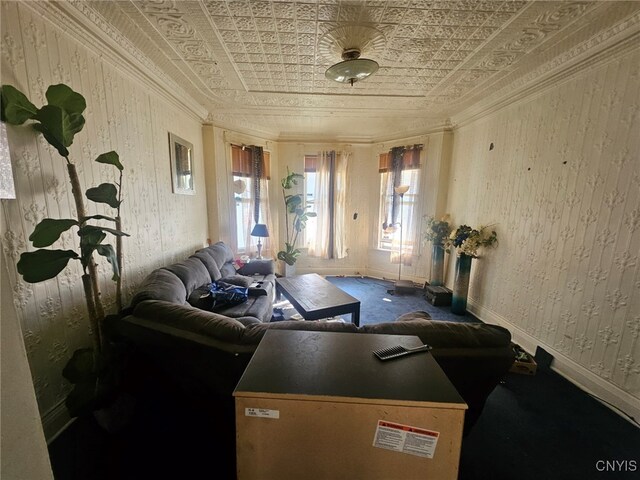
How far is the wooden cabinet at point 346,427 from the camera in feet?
Answer: 2.28

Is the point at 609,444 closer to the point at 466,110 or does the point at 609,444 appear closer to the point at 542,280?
the point at 542,280

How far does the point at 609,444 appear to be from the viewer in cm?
154

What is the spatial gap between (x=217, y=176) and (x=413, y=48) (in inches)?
123

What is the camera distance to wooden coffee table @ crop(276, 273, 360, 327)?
7.85ft

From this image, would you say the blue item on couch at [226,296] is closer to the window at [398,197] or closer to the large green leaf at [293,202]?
the large green leaf at [293,202]

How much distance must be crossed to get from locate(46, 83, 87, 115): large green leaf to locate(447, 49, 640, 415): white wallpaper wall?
345cm

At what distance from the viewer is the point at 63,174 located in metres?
Result: 1.55

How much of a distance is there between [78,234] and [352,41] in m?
2.22

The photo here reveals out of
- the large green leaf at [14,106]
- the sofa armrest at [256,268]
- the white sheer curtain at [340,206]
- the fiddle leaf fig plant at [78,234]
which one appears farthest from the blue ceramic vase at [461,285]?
the large green leaf at [14,106]

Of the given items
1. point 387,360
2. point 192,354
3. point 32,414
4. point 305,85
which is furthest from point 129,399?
point 305,85

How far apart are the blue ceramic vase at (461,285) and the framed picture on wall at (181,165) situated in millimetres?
3602

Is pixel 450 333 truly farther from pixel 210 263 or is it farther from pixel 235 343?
pixel 210 263

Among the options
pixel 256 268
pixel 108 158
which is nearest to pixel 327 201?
pixel 256 268

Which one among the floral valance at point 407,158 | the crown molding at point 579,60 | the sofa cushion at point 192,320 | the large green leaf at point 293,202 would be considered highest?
the crown molding at point 579,60
